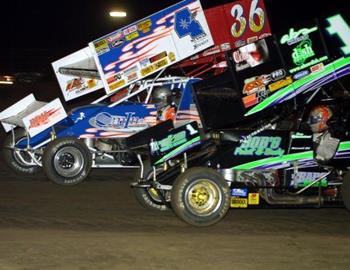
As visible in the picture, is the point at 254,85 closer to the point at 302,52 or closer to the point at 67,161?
the point at 302,52

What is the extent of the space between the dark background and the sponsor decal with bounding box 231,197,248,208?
22.5 m

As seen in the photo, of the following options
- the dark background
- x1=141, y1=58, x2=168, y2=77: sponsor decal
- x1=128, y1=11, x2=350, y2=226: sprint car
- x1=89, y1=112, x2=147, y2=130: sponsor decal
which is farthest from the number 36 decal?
the dark background

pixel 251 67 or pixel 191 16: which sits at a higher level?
pixel 191 16

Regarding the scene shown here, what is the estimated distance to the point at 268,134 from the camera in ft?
25.8

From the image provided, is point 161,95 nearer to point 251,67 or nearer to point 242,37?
point 242,37

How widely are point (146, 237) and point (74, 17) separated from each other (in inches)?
1062

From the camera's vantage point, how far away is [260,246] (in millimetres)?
6926

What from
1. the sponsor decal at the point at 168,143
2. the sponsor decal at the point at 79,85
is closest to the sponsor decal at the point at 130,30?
the sponsor decal at the point at 79,85

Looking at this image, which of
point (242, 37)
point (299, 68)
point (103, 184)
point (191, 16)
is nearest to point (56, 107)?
point (103, 184)

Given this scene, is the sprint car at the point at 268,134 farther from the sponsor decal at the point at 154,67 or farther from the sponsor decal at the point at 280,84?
the sponsor decal at the point at 154,67

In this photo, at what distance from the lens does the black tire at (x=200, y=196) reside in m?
7.44

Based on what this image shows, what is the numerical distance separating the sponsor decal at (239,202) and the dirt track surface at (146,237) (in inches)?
9.7

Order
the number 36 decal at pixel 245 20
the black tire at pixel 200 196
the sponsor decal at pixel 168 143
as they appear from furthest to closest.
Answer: the number 36 decal at pixel 245 20
the sponsor decal at pixel 168 143
the black tire at pixel 200 196

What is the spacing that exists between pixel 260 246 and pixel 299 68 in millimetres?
2118
